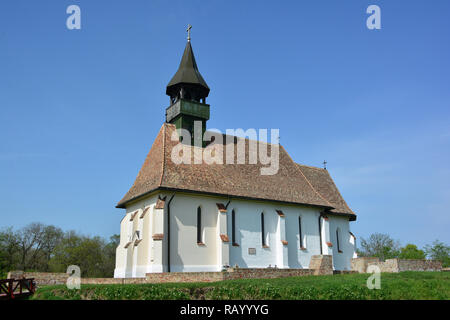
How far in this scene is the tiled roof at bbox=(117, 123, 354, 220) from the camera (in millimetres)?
28188

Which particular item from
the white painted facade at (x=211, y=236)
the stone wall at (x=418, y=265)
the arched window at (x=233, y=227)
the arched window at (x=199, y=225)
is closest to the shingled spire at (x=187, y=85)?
the white painted facade at (x=211, y=236)

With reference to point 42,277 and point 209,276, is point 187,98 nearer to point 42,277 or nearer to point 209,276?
point 209,276

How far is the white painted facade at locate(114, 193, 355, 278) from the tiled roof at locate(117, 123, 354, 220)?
2.03 ft

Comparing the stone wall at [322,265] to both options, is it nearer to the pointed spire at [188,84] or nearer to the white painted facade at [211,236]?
the white painted facade at [211,236]

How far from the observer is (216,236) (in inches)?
1109

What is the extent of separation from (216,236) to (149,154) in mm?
8649

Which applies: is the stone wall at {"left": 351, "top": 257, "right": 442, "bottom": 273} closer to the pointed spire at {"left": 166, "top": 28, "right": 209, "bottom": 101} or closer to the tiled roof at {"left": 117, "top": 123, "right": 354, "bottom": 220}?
the tiled roof at {"left": 117, "top": 123, "right": 354, "bottom": 220}

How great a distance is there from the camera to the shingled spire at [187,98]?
105 feet

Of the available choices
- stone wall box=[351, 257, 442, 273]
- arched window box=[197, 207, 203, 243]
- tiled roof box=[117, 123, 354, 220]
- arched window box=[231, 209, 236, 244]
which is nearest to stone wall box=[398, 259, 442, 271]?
stone wall box=[351, 257, 442, 273]

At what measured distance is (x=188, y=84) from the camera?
32844 mm

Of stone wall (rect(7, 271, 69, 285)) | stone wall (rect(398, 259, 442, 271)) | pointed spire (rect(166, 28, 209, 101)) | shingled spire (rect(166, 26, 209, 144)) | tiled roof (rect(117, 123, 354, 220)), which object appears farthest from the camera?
pointed spire (rect(166, 28, 209, 101))

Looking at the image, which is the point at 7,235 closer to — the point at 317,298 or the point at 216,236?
the point at 216,236

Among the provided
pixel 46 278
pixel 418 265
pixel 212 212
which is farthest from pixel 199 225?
pixel 418 265

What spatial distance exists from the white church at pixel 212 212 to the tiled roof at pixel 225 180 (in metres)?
0.09
